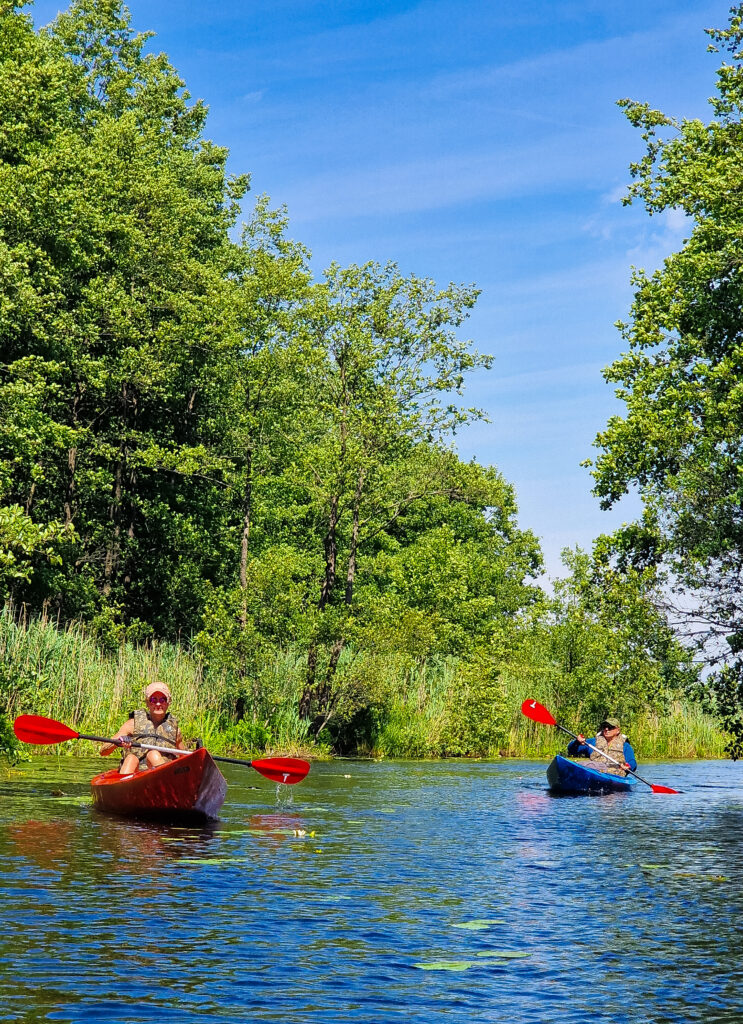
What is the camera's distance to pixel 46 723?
14.2m

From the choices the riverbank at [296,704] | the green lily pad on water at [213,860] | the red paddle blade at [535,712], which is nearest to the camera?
the green lily pad on water at [213,860]

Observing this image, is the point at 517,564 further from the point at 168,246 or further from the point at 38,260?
the point at 38,260

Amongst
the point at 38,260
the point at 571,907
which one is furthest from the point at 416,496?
the point at 571,907

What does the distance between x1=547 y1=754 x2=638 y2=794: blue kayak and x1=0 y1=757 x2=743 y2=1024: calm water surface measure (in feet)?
12.3

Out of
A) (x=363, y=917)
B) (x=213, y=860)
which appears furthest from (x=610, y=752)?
(x=363, y=917)

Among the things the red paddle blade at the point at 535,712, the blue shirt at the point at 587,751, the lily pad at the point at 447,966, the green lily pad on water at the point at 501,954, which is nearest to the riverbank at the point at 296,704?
the red paddle blade at the point at 535,712

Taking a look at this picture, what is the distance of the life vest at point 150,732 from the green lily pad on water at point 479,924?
6.11 m

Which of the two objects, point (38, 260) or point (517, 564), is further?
point (517, 564)

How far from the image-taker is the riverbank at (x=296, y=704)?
20688mm

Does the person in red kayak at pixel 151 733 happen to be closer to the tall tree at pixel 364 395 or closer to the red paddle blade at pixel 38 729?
the red paddle blade at pixel 38 729

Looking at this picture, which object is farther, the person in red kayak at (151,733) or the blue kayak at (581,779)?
the blue kayak at (581,779)

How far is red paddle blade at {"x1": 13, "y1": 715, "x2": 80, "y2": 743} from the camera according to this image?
14.1m

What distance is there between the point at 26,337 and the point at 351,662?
11.3 meters

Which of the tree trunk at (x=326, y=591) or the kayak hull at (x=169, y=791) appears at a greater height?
the tree trunk at (x=326, y=591)
